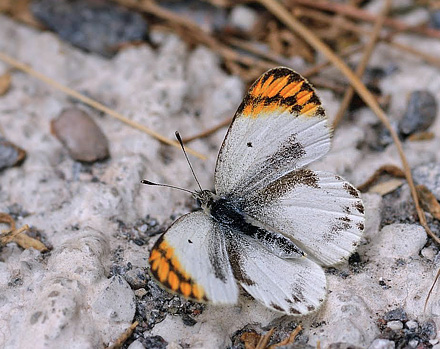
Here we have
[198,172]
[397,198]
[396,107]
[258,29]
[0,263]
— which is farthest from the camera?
[258,29]

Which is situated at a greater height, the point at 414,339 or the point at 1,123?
the point at 414,339

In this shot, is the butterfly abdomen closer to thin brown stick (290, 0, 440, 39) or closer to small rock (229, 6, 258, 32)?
small rock (229, 6, 258, 32)

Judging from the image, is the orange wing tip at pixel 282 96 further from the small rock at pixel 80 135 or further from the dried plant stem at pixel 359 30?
the dried plant stem at pixel 359 30

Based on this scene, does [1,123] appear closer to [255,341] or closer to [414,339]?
[255,341]

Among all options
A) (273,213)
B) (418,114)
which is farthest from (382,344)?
(418,114)

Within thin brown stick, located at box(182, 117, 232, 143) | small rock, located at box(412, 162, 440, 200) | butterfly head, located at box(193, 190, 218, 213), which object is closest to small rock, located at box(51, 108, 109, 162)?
thin brown stick, located at box(182, 117, 232, 143)

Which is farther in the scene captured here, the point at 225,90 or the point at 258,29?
the point at 258,29

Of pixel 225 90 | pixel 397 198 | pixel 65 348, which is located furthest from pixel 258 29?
pixel 65 348
